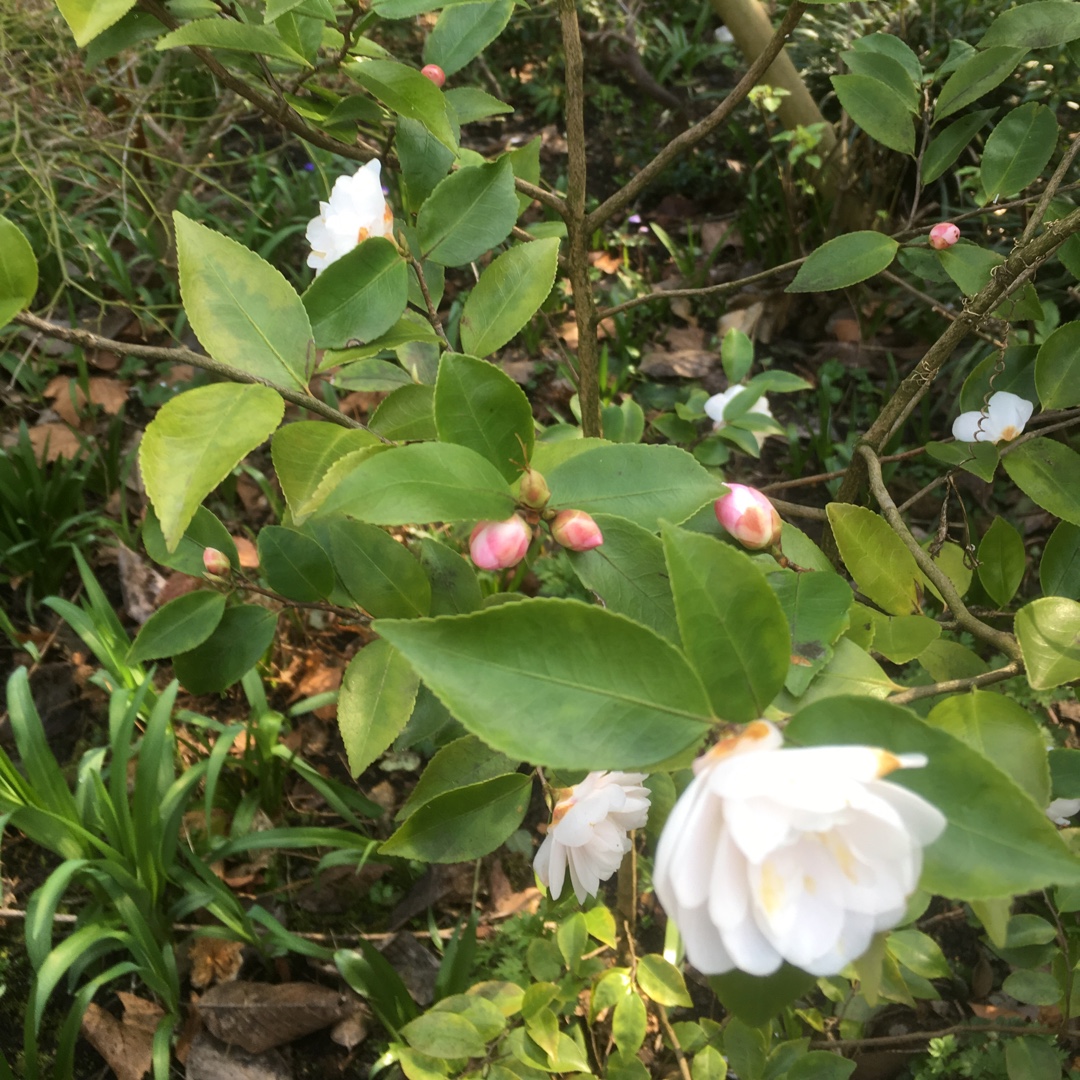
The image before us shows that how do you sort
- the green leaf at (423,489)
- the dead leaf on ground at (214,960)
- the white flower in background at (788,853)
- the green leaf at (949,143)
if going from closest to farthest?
the white flower in background at (788,853) < the green leaf at (423,489) < the green leaf at (949,143) < the dead leaf on ground at (214,960)

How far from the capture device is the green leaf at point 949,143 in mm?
873

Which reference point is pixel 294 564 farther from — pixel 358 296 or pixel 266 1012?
pixel 266 1012

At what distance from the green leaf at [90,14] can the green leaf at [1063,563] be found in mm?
773

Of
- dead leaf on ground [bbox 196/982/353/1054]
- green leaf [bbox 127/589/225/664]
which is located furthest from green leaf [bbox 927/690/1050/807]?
dead leaf on ground [bbox 196/982/353/1054]

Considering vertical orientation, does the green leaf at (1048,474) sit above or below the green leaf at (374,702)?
above

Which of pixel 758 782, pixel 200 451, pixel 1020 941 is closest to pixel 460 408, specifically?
pixel 200 451

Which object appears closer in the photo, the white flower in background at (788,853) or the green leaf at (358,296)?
the white flower in background at (788,853)

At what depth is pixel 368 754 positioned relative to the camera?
2.22ft

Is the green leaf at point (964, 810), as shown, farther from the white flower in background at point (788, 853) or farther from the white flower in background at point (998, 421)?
the white flower in background at point (998, 421)

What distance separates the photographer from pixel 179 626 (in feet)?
2.30

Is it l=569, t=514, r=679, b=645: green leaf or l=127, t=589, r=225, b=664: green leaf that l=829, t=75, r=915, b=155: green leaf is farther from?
l=127, t=589, r=225, b=664: green leaf

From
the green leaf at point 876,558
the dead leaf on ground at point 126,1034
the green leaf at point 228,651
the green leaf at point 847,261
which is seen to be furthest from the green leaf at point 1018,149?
the dead leaf on ground at point 126,1034

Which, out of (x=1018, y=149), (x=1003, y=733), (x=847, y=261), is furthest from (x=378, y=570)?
(x=1018, y=149)

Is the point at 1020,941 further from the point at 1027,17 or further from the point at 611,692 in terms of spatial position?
the point at 1027,17
